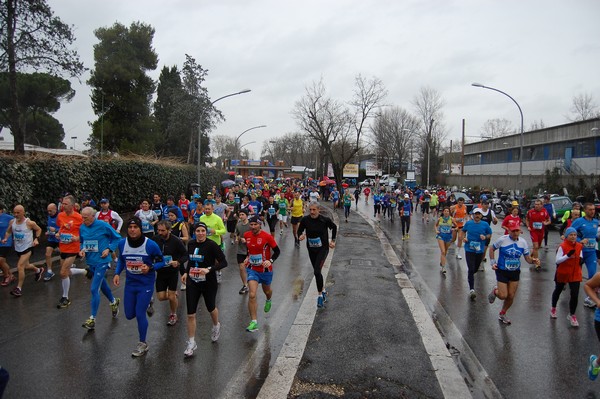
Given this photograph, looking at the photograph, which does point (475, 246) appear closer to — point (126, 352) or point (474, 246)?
point (474, 246)

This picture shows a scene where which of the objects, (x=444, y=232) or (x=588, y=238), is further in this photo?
(x=444, y=232)

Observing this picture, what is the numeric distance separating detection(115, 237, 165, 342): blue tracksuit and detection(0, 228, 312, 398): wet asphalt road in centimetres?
51

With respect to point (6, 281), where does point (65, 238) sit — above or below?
above

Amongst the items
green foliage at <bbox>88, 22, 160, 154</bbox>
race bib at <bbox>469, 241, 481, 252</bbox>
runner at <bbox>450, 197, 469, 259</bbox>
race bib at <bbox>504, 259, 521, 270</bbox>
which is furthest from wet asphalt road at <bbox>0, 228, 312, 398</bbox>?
green foliage at <bbox>88, 22, 160, 154</bbox>

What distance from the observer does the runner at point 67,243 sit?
7637 mm

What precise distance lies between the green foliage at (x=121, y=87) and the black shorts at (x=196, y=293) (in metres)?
31.9

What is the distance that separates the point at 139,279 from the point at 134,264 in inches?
8.1

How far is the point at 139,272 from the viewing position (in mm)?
5637

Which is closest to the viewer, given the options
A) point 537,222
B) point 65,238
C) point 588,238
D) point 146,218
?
point 65,238

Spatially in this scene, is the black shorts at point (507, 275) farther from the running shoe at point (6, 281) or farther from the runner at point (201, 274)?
the running shoe at point (6, 281)

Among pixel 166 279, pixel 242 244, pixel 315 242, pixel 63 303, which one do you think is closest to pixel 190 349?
pixel 166 279

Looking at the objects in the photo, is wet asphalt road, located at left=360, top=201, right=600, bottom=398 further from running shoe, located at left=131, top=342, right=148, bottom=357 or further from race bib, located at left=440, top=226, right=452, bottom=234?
running shoe, located at left=131, top=342, right=148, bottom=357

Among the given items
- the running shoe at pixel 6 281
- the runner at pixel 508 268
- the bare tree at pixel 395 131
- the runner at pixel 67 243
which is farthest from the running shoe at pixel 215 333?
the bare tree at pixel 395 131

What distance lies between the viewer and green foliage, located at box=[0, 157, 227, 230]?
1264 centimetres
